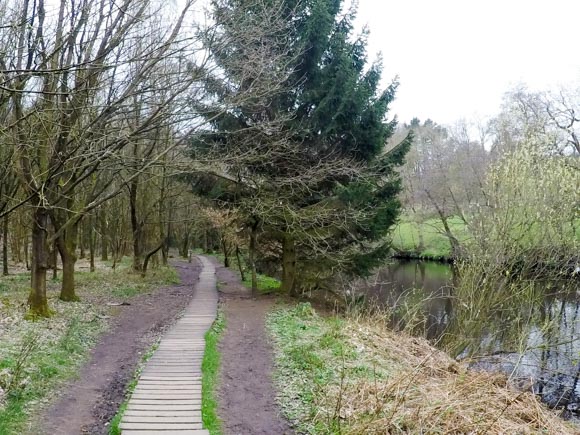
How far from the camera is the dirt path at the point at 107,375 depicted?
6539mm

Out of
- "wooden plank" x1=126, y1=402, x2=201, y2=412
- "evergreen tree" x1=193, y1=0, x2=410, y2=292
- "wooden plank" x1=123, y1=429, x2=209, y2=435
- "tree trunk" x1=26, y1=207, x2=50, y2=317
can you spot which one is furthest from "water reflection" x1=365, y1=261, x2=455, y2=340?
"wooden plank" x1=123, y1=429, x2=209, y2=435

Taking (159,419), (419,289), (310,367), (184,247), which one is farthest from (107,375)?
(184,247)

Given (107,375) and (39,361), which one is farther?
(107,375)

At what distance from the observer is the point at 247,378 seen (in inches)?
337

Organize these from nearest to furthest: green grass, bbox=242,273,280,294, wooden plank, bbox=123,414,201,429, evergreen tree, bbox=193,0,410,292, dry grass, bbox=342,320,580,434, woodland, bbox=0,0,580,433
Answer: dry grass, bbox=342,320,580,434 → wooden plank, bbox=123,414,201,429 → woodland, bbox=0,0,580,433 → evergreen tree, bbox=193,0,410,292 → green grass, bbox=242,273,280,294

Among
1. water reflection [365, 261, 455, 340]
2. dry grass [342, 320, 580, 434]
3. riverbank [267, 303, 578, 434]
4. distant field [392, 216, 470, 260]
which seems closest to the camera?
dry grass [342, 320, 580, 434]

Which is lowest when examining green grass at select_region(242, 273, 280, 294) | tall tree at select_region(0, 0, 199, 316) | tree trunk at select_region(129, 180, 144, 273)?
green grass at select_region(242, 273, 280, 294)

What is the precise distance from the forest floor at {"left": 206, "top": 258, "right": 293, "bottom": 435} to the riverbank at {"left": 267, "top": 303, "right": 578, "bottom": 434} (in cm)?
24

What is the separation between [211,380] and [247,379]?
0.66 metres

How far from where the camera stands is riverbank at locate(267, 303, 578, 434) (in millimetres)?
6004

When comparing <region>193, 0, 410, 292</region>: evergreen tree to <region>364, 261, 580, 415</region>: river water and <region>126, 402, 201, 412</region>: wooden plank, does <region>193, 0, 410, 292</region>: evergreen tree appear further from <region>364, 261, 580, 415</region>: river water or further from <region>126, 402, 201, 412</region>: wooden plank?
<region>126, 402, 201, 412</region>: wooden plank

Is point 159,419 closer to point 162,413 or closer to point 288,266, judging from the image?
point 162,413

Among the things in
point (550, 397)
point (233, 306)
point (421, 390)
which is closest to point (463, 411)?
point (421, 390)

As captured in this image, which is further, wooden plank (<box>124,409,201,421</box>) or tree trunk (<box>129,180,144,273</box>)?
tree trunk (<box>129,180,144,273</box>)
